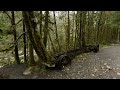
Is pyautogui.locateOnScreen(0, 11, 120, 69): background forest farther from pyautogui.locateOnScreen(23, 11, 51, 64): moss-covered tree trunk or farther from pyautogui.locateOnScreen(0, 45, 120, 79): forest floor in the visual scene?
pyautogui.locateOnScreen(0, 45, 120, 79): forest floor

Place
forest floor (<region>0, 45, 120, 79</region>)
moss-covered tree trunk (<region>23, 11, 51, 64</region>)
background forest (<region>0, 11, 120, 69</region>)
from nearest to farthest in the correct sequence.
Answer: forest floor (<region>0, 45, 120, 79</region>) → moss-covered tree trunk (<region>23, 11, 51, 64</region>) → background forest (<region>0, 11, 120, 69</region>)

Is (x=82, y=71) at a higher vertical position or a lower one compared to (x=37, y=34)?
lower

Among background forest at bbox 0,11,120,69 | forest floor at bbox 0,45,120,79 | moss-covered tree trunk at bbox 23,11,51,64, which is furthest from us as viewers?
background forest at bbox 0,11,120,69

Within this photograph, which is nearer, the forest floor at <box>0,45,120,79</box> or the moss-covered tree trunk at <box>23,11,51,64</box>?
the forest floor at <box>0,45,120,79</box>

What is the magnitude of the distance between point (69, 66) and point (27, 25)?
329cm

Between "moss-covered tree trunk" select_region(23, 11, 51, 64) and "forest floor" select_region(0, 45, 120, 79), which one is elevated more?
"moss-covered tree trunk" select_region(23, 11, 51, 64)

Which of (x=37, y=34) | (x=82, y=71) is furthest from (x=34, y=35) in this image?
(x=82, y=71)

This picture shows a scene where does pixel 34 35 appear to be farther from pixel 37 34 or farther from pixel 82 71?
pixel 82 71

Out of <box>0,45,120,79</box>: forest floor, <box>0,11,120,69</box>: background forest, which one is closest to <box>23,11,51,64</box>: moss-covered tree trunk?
<box>0,11,120,69</box>: background forest

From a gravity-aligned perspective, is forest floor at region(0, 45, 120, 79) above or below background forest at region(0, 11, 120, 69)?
below

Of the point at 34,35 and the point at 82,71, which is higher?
the point at 34,35
